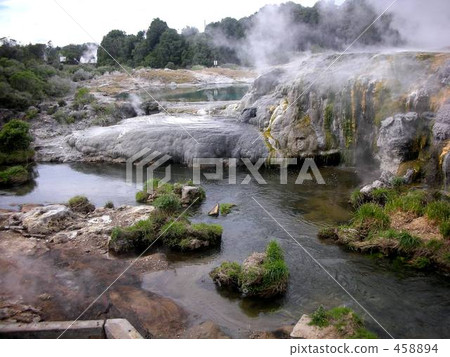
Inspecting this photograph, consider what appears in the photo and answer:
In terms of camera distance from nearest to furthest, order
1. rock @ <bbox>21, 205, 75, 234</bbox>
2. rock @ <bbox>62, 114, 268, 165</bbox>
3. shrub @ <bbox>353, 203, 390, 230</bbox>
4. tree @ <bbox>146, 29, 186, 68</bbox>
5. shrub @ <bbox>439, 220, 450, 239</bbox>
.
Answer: shrub @ <bbox>439, 220, 450, 239</bbox> → shrub @ <bbox>353, 203, 390, 230</bbox> → rock @ <bbox>21, 205, 75, 234</bbox> → rock @ <bbox>62, 114, 268, 165</bbox> → tree @ <bbox>146, 29, 186, 68</bbox>

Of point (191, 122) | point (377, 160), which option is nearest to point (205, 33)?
point (191, 122)

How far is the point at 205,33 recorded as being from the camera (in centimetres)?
7338

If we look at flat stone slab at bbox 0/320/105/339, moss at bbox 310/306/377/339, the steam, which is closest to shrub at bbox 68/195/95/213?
flat stone slab at bbox 0/320/105/339

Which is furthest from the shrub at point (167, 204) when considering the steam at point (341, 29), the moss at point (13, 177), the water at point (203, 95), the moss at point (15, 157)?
the water at point (203, 95)

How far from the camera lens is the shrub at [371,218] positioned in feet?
36.4

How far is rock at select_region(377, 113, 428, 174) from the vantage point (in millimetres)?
13922

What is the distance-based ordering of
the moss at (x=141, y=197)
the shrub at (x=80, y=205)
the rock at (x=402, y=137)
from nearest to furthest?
the shrub at (x=80, y=205), the rock at (x=402, y=137), the moss at (x=141, y=197)

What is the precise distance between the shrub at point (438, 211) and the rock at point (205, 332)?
6.49m

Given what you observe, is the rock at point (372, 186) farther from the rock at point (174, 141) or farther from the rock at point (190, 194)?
the rock at point (174, 141)

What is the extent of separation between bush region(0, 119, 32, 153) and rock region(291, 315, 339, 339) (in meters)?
18.6

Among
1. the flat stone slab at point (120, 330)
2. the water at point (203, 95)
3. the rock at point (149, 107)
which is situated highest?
the water at point (203, 95)

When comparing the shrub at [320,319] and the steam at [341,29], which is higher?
the steam at [341,29]
